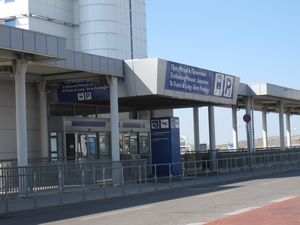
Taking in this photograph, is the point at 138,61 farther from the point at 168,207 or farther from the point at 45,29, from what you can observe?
the point at 45,29

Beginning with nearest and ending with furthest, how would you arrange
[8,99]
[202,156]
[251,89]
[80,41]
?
[8,99] < [202,156] < [251,89] < [80,41]

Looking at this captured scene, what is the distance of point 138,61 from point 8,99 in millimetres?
5873

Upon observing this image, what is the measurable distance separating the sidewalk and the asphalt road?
2.12 ft

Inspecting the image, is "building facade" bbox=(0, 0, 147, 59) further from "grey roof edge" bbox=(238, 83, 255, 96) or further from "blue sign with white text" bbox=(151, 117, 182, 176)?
"blue sign with white text" bbox=(151, 117, 182, 176)

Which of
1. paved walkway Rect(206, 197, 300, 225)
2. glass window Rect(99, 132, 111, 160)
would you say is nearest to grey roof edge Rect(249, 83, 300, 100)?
glass window Rect(99, 132, 111, 160)

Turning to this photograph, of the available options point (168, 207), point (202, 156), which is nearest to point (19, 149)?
point (168, 207)

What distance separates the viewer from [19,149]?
71.1 ft

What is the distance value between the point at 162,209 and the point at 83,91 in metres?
12.8

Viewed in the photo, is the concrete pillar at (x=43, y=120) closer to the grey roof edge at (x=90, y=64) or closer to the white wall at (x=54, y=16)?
the grey roof edge at (x=90, y=64)

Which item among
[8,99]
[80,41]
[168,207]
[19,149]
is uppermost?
[80,41]

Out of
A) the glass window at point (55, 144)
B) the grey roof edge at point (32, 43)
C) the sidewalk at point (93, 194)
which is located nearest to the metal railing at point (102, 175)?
the sidewalk at point (93, 194)

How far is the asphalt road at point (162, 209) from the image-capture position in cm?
1367

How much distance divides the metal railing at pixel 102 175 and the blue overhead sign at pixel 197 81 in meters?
3.64

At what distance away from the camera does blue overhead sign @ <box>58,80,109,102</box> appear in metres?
27.5
